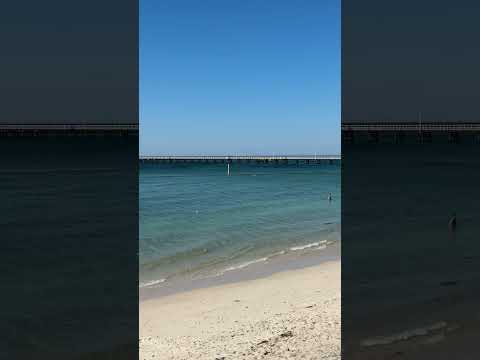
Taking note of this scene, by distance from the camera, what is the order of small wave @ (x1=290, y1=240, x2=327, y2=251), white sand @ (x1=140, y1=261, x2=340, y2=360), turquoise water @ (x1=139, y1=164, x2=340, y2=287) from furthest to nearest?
small wave @ (x1=290, y1=240, x2=327, y2=251)
turquoise water @ (x1=139, y1=164, x2=340, y2=287)
white sand @ (x1=140, y1=261, x2=340, y2=360)

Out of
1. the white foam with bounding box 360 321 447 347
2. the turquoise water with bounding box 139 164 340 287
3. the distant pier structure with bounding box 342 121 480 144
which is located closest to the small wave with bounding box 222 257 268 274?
the turquoise water with bounding box 139 164 340 287

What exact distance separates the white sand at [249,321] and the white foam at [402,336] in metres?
0.41

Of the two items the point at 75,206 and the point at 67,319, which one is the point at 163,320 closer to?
the point at 67,319

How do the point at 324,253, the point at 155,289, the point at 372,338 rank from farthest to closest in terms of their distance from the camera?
the point at 324,253 < the point at 155,289 < the point at 372,338

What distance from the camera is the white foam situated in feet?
17.9

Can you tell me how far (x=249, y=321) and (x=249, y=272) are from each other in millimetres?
3798

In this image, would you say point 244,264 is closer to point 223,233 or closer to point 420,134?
point 223,233

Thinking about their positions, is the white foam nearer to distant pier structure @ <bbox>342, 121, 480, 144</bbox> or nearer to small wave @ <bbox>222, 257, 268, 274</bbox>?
small wave @ <bbox>222, 257, 268, 274</bbox>

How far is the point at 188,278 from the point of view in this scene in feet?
33.4

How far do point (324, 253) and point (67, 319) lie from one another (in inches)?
305

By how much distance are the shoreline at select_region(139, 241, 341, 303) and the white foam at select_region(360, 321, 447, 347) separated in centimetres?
454

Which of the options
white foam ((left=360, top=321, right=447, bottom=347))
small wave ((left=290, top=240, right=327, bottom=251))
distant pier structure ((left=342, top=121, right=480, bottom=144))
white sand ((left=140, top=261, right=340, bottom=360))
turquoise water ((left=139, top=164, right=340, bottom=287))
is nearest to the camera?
white foam ((left=360, top=321, right=447, bottom=347))

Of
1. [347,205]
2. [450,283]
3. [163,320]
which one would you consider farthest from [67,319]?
[347,205]

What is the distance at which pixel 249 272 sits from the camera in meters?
10.7
